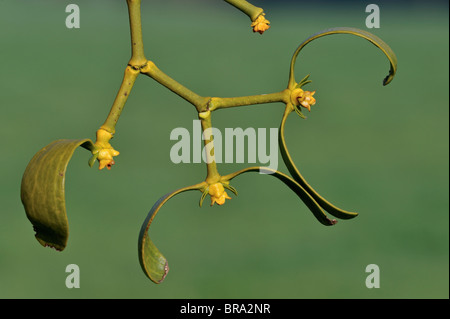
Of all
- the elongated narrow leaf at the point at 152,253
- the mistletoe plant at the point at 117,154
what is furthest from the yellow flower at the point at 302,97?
the elongated narrow leaf at the point at 152,253

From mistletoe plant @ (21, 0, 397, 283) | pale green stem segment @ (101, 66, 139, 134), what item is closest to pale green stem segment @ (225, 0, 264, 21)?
mistletoe plant @ (21, 0, 397, 283)

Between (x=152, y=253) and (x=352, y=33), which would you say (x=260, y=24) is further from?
(x=152, y=253)

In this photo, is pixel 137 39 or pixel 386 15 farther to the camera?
pixel 386 15

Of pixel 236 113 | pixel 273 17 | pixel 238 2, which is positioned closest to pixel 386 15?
pixel 273 17


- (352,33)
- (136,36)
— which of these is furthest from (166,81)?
(352,33)

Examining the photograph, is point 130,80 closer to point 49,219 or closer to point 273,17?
point 49,219

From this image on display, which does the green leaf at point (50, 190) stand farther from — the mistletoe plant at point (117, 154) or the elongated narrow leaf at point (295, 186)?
the elongated narrow leaf at point (295, 186)

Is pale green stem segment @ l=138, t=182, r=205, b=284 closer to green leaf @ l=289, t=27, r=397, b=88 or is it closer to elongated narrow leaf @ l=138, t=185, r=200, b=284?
elongated narrow leaf @ l=138, t=185, r=200, b=284
